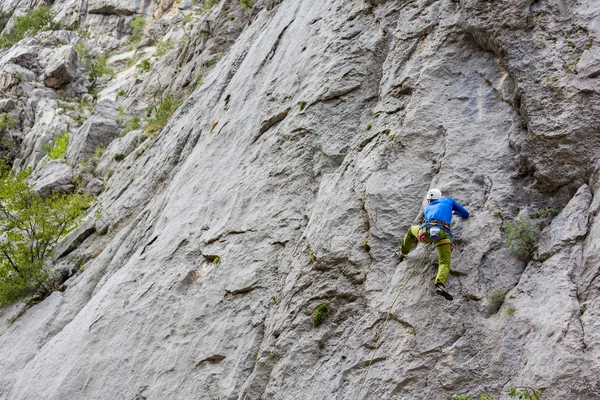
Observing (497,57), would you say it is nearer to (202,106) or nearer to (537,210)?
(537,210)

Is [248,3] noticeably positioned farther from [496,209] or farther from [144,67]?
[496,209]

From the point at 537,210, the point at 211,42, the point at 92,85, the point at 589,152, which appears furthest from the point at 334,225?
the point at 92,85

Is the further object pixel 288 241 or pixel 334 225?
pixel 288 241

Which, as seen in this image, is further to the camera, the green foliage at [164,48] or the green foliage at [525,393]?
the green foliage at [164,48]

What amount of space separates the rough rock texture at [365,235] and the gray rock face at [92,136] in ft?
47.1

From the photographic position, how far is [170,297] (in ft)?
42.4

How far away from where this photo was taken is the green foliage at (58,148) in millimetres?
31684

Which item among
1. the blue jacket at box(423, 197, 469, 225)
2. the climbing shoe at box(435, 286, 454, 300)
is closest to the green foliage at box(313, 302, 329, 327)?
the climbing shoe at box(435, 286, 454, 300)

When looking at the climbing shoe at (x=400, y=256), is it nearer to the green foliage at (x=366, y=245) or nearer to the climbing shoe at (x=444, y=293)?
the green foliage at (x=366, y=245)

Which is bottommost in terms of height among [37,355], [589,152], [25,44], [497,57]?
[37,355]

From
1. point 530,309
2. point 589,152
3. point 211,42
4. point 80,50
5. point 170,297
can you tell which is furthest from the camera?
point 80,50

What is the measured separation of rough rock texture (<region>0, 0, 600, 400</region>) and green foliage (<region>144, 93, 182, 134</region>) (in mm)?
10552

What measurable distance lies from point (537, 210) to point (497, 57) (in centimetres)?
361

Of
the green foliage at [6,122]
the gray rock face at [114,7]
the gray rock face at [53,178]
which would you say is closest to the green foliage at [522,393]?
the gray rock face at [53,178]
